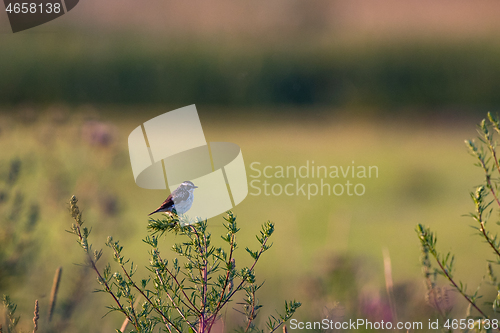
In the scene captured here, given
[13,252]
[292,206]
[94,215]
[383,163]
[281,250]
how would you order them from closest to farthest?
[13,252] < [94,215] < [281,250] < [292,206] < [383,163]

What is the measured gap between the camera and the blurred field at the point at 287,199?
1.92 m

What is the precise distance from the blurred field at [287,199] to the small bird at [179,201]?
356 mm

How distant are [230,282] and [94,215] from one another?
4.76 ft

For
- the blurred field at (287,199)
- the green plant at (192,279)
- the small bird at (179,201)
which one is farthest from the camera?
the blurred field at (287,199)

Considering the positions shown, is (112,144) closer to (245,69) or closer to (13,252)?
(13,252)

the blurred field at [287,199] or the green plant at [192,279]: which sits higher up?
the blurred field at [287,199]

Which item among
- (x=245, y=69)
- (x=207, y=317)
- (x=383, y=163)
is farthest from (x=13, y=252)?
(x=245, y=69)

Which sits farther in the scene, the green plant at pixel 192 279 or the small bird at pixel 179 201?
the small bird at pixel 179 201

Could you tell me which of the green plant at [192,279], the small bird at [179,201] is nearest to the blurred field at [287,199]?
the green plant at [192,279]

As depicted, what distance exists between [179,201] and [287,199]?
14.7 ft

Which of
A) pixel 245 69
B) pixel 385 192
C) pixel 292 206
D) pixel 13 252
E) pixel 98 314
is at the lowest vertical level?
pixel 98 314

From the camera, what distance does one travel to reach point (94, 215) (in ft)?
7.25

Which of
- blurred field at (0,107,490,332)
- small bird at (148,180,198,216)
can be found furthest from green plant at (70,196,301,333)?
small bird at (148,180,198,216)

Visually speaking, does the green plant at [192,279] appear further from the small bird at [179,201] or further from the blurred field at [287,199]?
the small bird at [179,201]
